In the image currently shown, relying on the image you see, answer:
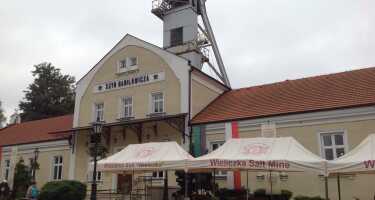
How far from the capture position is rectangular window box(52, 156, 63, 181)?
1122 inches

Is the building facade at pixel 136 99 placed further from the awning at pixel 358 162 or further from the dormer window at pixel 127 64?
the awning at pixel 358 162

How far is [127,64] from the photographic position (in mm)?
25594

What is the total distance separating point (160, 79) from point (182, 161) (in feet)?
34.1

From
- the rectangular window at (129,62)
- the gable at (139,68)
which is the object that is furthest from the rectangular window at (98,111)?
the rectangular window at (129,62)

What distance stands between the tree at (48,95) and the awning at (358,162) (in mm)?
44527

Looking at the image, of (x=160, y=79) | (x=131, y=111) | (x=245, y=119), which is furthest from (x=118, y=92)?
(x=245, y=119)

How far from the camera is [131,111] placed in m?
24.9

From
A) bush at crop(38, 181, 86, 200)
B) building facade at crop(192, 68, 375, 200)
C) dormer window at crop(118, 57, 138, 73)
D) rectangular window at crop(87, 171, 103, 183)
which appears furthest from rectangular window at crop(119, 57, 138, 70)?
bush at crop(38, 181, 86, 200)

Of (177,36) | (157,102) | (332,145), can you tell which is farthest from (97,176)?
(332,145)

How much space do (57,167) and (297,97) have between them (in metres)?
17.0

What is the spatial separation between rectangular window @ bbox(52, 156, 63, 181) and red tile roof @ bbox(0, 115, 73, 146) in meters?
1.43

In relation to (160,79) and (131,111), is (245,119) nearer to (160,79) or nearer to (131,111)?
(160,79)

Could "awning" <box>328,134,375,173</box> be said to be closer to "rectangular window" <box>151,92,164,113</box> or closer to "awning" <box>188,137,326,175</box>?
"awning" <box>188,137,326,175</box>

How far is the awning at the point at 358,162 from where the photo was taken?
11141 mm
